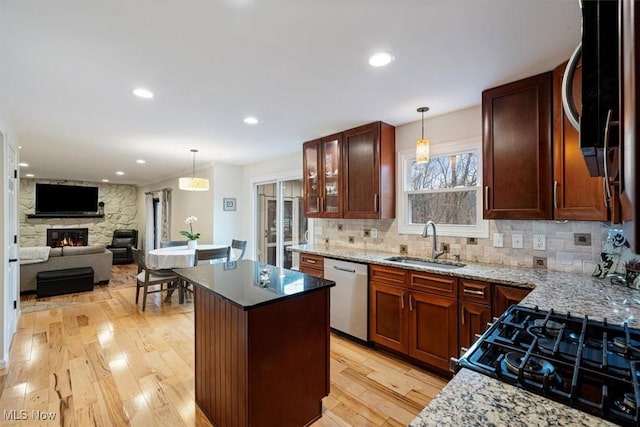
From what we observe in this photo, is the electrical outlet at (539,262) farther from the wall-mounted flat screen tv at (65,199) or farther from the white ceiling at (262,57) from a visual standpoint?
the wall-mounted flat screen tv at (65,199)

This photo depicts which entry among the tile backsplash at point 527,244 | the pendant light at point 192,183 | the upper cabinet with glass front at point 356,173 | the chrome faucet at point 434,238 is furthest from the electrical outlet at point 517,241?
the pendant light at point 192,183

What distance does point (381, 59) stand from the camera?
1914mm

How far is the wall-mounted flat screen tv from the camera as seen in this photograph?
7.75m

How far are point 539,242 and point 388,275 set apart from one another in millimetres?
1241

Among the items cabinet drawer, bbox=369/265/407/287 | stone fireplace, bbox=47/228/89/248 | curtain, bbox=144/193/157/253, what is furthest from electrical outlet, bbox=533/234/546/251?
stone fireplace, bbox=47/228/89/248

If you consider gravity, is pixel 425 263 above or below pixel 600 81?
below

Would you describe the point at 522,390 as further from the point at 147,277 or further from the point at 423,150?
the point at 147,277

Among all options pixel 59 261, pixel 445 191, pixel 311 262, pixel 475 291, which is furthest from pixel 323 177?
pixel 59 261

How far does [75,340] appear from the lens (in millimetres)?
3137

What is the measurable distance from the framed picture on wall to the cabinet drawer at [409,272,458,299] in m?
4.26

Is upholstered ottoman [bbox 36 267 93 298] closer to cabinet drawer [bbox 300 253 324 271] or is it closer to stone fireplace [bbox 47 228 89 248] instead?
stone fireplace [bbox 47 228 89 248]

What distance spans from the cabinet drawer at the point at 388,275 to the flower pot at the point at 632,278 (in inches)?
54.7

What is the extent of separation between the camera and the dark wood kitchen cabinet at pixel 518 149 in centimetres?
206

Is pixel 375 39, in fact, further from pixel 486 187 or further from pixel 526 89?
pixel 486 187
